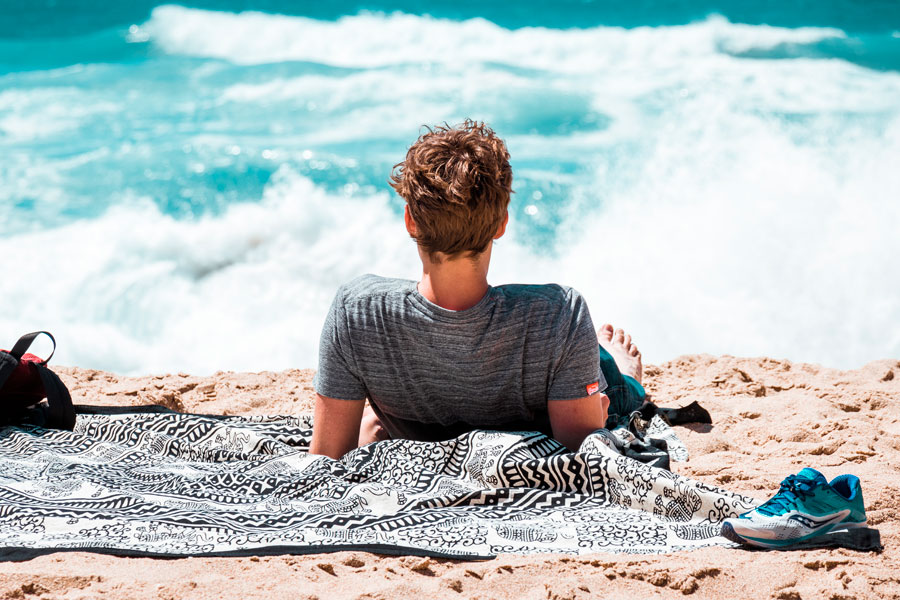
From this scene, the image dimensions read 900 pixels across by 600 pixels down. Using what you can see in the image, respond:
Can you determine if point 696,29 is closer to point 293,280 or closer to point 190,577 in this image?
point 293,280

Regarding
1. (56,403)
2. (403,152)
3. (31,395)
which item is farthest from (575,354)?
(403,152)

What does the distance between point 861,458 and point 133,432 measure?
8.50 feet

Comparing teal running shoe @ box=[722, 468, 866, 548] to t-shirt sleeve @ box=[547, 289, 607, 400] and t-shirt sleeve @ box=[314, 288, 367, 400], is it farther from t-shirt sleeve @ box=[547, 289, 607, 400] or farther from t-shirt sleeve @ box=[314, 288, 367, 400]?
t-shirt sleeve @ box=[314, 288, 367, 400]

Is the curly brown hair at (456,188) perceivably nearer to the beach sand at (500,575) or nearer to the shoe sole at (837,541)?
the beach sand at (500,575)

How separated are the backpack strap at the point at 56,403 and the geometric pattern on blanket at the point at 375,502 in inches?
15.0

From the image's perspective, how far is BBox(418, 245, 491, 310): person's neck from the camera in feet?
7.98

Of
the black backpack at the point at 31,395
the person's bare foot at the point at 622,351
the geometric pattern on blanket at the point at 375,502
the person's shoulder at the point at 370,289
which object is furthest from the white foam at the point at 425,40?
the geometric pattern on blanket at the point at 375,502

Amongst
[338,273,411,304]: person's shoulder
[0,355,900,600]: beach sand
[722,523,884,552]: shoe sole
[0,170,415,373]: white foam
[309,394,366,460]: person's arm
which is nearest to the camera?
[0,355,900,600]: beach sand

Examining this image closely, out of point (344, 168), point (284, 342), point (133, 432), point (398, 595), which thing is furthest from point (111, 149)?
point (398, 595)

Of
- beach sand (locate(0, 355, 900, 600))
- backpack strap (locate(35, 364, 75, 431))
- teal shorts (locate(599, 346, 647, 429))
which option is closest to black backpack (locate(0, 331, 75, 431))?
backpack strap (locate(35, 364, 75, 431))

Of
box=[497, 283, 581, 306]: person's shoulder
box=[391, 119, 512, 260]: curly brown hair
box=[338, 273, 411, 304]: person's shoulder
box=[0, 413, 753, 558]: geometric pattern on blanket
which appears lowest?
box=[0, 413, 753, 558]: geometric pattern on blanket

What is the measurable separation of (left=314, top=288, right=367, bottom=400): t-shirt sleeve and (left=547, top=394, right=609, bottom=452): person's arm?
2.03 ft

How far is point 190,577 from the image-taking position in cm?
182

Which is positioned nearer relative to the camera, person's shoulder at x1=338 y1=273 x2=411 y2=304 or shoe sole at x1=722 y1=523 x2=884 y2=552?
shoe sole at x1=722 y1=523 x2=884 y2=552
